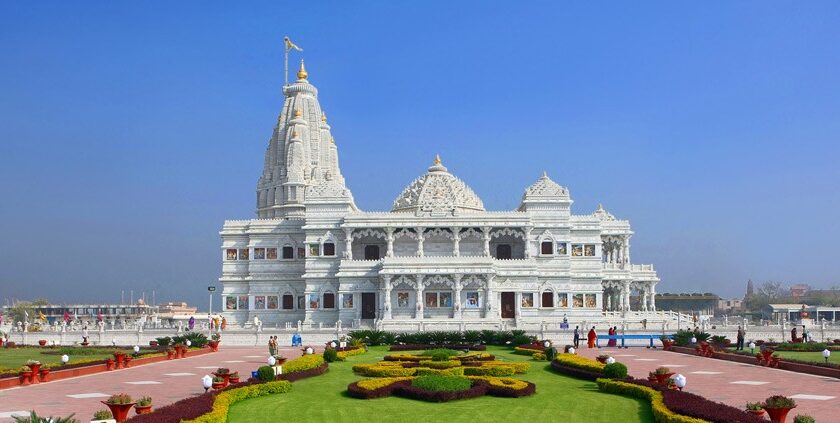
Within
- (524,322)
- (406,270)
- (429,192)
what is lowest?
(524,322)

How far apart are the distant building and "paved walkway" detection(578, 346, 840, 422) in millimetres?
103595

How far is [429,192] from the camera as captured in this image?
Result: 2884 inches

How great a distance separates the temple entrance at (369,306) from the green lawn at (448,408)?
42.6 m

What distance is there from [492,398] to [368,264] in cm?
4572

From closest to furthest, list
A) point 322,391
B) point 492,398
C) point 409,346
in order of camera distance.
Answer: point 492,398 < point 322,391 < point 409,346

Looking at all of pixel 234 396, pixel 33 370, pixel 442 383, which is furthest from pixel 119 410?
pixel 33 370

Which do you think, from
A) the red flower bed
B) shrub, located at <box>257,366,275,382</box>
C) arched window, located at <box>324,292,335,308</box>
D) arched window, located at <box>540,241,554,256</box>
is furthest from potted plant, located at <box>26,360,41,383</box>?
arched window, located at <box>540,241,554,256</box>

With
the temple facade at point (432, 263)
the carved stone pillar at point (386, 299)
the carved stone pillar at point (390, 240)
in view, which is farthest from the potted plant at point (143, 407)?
the carved stone pillar at point (390, 240)

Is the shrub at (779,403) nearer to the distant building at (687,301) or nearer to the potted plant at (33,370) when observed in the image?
the potted plant at (33,370)

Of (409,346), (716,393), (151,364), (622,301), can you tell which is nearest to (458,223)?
(622,301)

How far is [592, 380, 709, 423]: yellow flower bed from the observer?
55.5ft

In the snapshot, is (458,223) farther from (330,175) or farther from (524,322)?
(330,175)

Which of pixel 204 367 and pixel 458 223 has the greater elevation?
pixel 458 223

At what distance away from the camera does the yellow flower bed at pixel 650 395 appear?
55.5 feet
